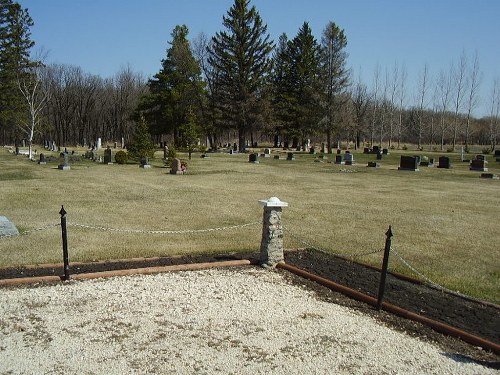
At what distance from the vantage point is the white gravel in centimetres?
477

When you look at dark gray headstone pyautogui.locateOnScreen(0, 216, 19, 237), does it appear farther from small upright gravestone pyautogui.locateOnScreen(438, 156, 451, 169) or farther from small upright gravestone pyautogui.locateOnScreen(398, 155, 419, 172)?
small upright gravestone pyautogui.locateOnScreen(438, 156, 451, 169)

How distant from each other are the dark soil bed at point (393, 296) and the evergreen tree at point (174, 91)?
52.1m

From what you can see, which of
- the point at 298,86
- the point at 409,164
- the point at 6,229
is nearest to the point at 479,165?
the point at 409,164

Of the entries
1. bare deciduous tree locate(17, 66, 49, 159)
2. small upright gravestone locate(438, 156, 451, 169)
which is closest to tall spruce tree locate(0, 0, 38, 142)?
bare deciduous tree locate(17, 66, 49, 159)

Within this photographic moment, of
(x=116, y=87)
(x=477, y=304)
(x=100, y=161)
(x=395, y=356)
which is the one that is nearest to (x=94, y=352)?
(x=395, y=356)

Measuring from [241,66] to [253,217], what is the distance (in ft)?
153

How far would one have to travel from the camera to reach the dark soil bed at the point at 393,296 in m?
5.80

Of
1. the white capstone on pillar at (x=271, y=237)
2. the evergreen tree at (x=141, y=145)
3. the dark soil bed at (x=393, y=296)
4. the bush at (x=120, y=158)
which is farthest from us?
the evergreen tree at (x=141, y=145)

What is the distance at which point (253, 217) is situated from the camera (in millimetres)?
13766

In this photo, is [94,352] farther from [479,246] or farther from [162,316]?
[479,246]

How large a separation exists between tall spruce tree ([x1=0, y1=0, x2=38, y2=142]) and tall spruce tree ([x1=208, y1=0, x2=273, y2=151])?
2140 centimetres

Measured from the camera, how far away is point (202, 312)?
245 inches

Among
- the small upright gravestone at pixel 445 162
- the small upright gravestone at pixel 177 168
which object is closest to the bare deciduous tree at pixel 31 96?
the small upright gravestone at pixel 177 168

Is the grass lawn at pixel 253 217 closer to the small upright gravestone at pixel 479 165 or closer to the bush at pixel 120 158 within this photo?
the bush at pixel 120 158
